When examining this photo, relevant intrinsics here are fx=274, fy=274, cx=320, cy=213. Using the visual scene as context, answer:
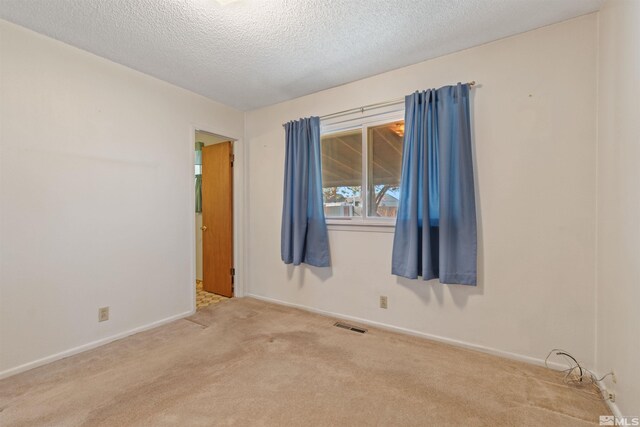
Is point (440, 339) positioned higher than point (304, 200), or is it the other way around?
point (304, 200)

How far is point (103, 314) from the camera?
95.9 inches

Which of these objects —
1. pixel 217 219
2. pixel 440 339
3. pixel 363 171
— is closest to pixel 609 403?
pixel 440 339

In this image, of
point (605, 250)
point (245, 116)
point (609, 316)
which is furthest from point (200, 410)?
point (245, 116)

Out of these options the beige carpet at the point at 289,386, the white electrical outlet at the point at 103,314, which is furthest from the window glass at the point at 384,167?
the white electrical outlet at the point at 103,314

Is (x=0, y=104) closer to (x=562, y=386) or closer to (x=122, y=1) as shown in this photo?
(x=122, y=1)

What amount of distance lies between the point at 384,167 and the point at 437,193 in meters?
0.63

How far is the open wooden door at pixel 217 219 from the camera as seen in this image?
12.4 feet

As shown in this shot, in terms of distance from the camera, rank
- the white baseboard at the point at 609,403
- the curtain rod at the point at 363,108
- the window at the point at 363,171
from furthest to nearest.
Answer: the window at the point at 363,171 → the curtain rod at the point at 363,108 → the white baseboard at the point at 609,403

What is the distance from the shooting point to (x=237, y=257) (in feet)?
12.4

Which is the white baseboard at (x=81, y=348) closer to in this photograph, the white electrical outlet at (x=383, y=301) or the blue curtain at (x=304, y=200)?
the blue curtain at (x=304, y=200)

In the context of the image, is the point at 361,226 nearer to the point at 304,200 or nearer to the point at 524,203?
the point at 304,200

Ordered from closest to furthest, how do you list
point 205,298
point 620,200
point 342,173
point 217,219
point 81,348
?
1. point 620,200
2. point 81,348
3. point 342,173
4. point 205,298
5. point 217,219

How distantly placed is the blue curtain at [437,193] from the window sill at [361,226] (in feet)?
0.62

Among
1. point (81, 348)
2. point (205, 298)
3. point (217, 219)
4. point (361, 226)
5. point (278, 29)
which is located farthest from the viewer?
point (217, 219)
